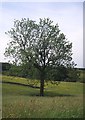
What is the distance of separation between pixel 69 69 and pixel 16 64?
384 inches

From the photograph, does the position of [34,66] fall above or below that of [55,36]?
below

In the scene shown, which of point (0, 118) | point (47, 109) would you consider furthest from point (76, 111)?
point (0, 118)

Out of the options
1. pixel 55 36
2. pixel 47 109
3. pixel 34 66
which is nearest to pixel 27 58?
pixel 34 66

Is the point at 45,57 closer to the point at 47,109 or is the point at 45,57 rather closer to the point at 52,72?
the point at 52,72

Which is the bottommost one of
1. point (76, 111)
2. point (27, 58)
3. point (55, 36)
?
point (76, 111)

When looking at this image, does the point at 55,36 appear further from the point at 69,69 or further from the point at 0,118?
the point at 0,118

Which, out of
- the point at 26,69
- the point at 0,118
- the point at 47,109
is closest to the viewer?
the point at 0,118

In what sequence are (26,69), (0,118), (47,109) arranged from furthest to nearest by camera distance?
(26,69) → (47,109) → (0,118)

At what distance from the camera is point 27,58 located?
186 ft

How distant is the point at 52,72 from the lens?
5684 cm

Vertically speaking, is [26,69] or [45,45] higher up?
[45,45]

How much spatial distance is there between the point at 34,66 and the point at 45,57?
2.82m

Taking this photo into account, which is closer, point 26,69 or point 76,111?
point 76,111

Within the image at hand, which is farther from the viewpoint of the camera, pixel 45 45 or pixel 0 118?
pixel 45 45
